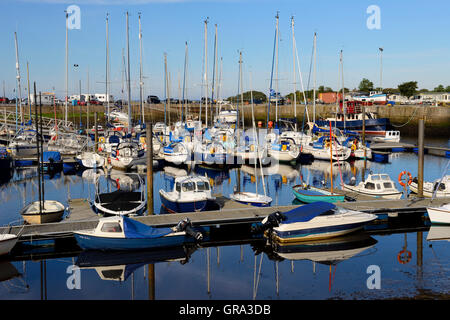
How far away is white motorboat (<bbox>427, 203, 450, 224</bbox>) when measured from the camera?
77.2 feet

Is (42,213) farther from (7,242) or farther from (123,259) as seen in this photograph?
(123,259)

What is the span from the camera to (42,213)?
891 inches

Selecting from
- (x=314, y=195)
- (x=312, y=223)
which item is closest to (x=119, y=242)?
(x=312, y=223)

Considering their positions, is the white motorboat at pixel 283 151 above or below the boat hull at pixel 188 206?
above

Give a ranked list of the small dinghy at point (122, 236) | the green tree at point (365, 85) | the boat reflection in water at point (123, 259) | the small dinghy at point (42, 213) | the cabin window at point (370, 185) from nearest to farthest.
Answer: the boat reflection in water at point (123, 259)
the small dinghy at point (122, 236)
the small dinghy at point (42, 213)
the cabin window at point (370, 185)
the green tree at point (365, 85)

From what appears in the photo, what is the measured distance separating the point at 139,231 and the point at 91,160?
2536 cm

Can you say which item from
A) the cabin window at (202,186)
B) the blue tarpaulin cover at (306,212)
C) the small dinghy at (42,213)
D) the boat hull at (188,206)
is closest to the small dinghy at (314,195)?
the blue tarpaulin cover at (306,212)

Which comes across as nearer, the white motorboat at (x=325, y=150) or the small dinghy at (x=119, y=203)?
the small dinghy at (x=119, y=203)

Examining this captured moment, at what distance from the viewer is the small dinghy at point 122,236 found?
66.5 feet

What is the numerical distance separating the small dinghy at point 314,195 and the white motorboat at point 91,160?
2203 cm

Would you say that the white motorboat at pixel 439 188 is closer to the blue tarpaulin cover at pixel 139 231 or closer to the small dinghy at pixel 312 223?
the small dinghy at pixel 312 223

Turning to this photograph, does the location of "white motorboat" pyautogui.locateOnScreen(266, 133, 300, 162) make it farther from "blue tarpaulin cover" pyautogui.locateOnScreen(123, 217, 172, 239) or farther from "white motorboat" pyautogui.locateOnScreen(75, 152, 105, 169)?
"blue tarpaulin cover" pyautogui.locateOnScreen(123, 217, 172, 239)

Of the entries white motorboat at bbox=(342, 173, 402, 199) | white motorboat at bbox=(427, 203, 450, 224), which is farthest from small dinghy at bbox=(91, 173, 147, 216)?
white motorboat at bbox=(427, 203, 450, 224)

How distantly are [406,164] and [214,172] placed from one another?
19112 mm
